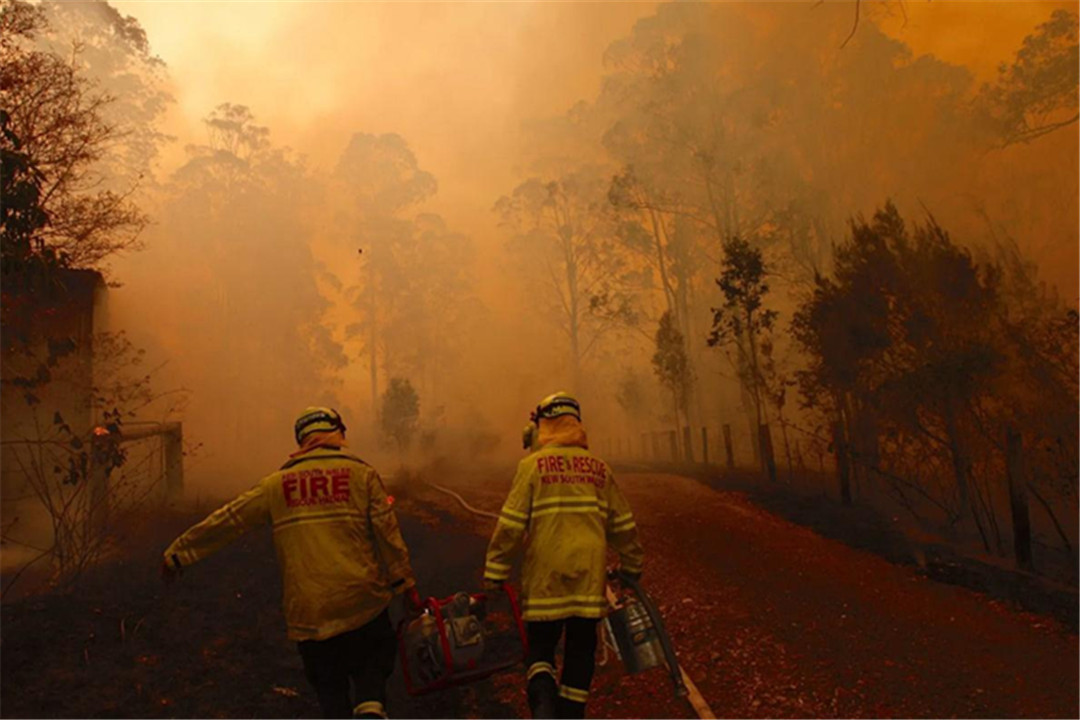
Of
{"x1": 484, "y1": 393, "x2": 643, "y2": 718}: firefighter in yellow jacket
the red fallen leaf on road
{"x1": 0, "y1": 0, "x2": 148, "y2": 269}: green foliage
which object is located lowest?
the red fallen leaf on road

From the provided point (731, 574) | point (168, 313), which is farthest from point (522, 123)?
point (731, 574)

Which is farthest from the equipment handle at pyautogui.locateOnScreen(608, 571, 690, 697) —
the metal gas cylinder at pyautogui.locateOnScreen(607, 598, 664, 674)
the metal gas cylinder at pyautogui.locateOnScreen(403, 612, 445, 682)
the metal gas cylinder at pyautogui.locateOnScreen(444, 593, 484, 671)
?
the metal gas cylinder at pyautogui.locateOnScreen(403, 612, 445, 682)

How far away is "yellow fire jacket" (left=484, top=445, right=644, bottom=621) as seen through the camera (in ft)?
12.7

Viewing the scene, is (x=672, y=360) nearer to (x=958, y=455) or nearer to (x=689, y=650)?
(x=958, y=455)

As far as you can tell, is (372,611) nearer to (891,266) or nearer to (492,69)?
(891,266)

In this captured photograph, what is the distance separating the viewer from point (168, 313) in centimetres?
2681

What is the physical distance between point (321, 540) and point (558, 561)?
4.40 ft

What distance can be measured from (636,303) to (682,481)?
16.9 meters

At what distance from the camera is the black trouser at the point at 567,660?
381cm

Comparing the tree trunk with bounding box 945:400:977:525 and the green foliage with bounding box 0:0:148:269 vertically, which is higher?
the green foliage with bounding box 0:0:148:269

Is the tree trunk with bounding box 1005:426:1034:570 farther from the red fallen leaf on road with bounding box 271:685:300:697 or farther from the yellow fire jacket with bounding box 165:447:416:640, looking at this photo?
the red fallen leaf on road with bounding box 271:685:300:697

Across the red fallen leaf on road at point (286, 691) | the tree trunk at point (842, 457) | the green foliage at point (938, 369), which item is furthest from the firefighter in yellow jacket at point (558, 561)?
the tree trunk at point (842, 457)

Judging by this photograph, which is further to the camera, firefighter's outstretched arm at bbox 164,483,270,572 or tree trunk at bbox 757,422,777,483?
tree trunk at bbox 757,422,777,483

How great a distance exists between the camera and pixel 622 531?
4242mm
